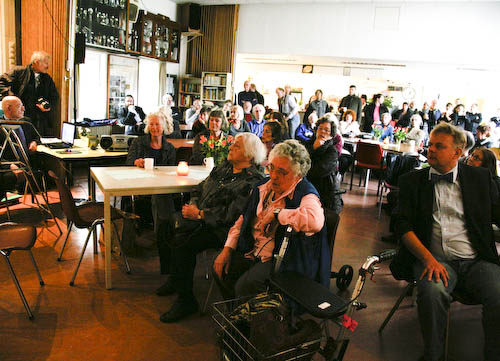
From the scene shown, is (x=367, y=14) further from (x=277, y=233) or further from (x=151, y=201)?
(x=277, y=233)

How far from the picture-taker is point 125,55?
10.0m

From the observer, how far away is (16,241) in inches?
102

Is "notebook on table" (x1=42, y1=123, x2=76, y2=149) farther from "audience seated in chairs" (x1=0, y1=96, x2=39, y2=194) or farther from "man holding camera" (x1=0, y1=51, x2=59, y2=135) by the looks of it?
"man holding camera" (x1=0, y1=51, x2=59, y2=135)

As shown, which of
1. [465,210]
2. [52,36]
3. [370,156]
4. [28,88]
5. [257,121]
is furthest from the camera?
[257,121]

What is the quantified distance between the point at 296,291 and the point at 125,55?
380 inches

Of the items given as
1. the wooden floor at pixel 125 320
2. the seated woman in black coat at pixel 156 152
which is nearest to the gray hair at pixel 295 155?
the wooden floor at pixel 125 320

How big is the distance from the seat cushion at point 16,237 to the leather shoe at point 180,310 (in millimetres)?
1021

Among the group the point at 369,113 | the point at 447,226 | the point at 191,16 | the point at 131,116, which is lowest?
the point at 447,226

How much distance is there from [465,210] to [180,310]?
1.99m

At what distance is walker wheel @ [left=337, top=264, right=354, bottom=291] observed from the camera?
3.34 metres

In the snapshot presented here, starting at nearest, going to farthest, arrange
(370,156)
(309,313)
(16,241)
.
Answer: (309,313) → (16,241) → (370,156)

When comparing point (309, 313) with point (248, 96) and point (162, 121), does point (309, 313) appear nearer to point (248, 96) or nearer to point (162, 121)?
point (162, 121)

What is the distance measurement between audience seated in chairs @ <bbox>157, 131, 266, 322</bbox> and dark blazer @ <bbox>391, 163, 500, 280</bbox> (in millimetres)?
1035

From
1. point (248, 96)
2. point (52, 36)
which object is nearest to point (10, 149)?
point (52, 36)
